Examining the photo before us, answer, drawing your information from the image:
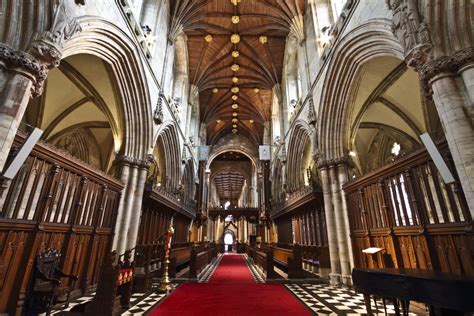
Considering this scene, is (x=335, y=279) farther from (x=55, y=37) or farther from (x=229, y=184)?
(x=229, y=184)

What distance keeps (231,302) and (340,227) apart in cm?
435

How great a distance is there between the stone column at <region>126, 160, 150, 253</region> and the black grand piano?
23.0ft

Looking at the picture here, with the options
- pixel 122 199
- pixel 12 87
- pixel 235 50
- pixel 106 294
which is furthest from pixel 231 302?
pixel 235 50

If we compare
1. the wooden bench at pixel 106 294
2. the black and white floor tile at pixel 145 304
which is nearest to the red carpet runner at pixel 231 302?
the black and white floor tile at pixel 145 304

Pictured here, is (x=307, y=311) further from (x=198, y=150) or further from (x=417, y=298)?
(x=198, y=150)

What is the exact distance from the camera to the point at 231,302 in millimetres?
5055

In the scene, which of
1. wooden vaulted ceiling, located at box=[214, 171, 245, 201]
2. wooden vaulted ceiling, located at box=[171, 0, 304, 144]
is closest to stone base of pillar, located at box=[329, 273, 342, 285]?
wooden vaulted ceiling, located at box=[171, 0, 304, 144]

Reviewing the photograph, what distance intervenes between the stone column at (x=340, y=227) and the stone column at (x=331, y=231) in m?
0.18

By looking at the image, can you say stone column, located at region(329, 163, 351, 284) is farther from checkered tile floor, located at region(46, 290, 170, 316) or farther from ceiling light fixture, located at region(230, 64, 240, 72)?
ceiling light fixture, located at region(230, 64, 240, 72)

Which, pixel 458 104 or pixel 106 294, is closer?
pixel 458 104

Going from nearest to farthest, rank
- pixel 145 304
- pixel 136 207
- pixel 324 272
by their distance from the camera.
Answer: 1. pixel 145 304
2. pixel 136 207
3. pixel 324 272

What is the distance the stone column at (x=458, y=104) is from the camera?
3.45 meters

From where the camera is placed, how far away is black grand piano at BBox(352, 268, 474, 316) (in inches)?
95.7

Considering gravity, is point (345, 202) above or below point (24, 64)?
below
